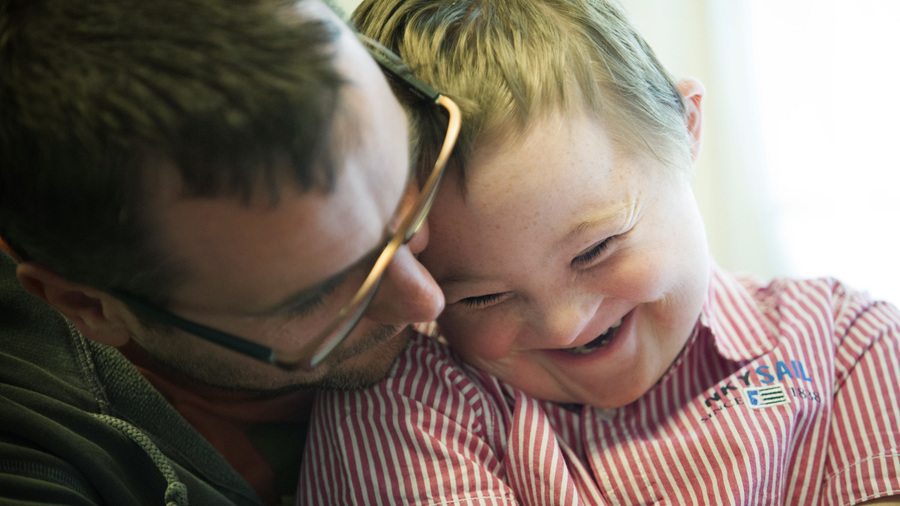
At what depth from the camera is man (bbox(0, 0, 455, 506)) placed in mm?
632

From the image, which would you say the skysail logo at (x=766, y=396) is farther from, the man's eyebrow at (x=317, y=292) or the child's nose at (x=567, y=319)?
the man's eyebrow at (x=317, y=292)

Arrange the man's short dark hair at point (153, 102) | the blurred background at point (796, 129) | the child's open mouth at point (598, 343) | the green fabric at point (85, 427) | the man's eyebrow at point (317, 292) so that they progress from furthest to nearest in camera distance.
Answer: the blurred background at point (796, 129)
the child's open mouth at point (598, 343)
the green fabric at point (85, 427)
the man's eyebrow at point (317, 292)
the man's short dark hair at point (153, 102)

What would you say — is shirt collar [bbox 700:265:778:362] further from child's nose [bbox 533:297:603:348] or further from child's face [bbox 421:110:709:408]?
child's nose [bbox 533:297:603:348]

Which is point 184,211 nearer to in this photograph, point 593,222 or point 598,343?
point 593,222

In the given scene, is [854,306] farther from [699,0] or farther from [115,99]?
[699,0]

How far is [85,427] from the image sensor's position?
91 cm

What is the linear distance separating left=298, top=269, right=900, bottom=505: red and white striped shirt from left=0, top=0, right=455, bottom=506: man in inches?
4.7

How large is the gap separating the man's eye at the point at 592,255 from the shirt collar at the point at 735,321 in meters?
0.25

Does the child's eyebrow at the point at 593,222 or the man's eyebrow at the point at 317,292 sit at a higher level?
the child's eyebrow at the point at 593,222

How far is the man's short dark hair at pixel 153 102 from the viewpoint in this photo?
627 millimetres

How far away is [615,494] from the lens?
3.16 ft

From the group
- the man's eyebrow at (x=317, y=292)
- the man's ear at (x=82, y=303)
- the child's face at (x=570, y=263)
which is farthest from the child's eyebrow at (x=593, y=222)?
the man's ear at (x=82, y=303)

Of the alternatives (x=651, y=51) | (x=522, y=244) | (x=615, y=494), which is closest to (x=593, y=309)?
(x=522, y=244)

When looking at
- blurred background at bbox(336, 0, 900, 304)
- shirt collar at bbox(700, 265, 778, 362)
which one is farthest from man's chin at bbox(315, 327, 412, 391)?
blurred background at bbox(336, 0, 900, 304)
